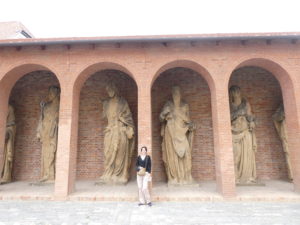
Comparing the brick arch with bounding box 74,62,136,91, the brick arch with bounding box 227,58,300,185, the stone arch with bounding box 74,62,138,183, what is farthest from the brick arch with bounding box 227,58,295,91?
the stone arch with bounding box 74,62,138,183

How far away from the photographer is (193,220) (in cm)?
412

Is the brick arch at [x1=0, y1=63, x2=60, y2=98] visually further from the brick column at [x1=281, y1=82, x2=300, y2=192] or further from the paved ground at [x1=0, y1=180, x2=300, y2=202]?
the brick column at [x1=281, y1=82, x2=300, y2=192]

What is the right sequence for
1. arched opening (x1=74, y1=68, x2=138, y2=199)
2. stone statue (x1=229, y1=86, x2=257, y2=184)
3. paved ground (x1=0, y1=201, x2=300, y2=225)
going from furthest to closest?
arched opening (x1=74, y1=68, x2=138, y2=199)
stone statue (x1=229, y1=86, x2=257, y2=184)
paved ground (x1=0, y1=201, x2=300, y2=225)

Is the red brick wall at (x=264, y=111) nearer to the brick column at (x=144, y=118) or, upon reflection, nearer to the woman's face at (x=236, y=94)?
the woman's face at (x=236, y=94)

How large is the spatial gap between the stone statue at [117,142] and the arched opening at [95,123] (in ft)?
1.49

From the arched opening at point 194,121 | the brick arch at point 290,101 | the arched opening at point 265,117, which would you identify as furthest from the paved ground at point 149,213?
the arched opening at point 265,117

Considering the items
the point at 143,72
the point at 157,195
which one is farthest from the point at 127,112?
the point at 157,195

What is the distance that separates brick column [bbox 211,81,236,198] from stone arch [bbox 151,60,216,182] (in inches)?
63.4

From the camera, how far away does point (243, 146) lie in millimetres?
7172

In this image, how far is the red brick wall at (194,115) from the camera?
25.8 feet

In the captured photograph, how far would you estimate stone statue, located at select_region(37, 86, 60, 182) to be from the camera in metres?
7.38

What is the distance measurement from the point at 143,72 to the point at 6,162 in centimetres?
610

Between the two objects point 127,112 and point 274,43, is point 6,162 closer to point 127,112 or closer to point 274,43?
point 127,112

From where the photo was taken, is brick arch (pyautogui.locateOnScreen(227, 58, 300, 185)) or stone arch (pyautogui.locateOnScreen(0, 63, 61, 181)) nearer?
brick arch (pyautogui.locateOnScreen(227, 58, 300, 185))
